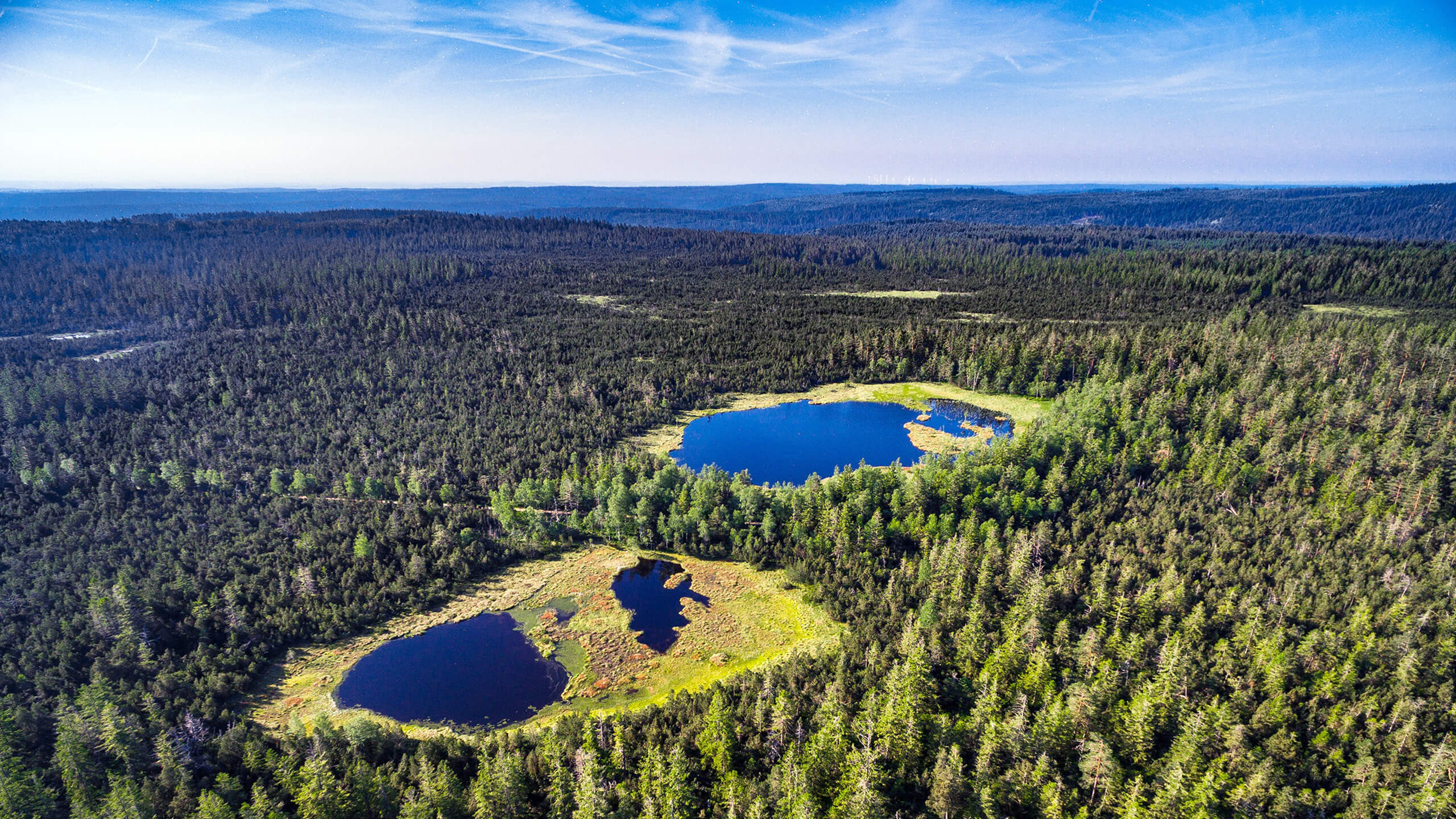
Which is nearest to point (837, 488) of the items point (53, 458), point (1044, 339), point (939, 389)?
point (939, 389)

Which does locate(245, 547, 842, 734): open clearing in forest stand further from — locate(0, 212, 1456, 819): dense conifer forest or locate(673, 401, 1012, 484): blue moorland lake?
locate(673, 401, 1012, 484): blue moorland lake

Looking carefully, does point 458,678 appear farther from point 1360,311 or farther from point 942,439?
point 1360,311

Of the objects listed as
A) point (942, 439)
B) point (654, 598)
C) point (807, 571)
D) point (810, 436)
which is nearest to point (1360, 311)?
point (942, 439)

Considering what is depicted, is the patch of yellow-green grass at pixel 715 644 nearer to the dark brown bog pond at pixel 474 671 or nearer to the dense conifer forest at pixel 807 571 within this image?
the dark brown bog pond at pixel 474 671

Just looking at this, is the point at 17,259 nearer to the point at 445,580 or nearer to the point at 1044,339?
the point at 445,580

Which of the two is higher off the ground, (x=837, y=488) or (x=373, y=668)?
(x=837, y=488)

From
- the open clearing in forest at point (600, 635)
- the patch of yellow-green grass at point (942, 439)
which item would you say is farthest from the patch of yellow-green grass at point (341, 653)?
the patch of yellow-green grass at point (942, 439)
